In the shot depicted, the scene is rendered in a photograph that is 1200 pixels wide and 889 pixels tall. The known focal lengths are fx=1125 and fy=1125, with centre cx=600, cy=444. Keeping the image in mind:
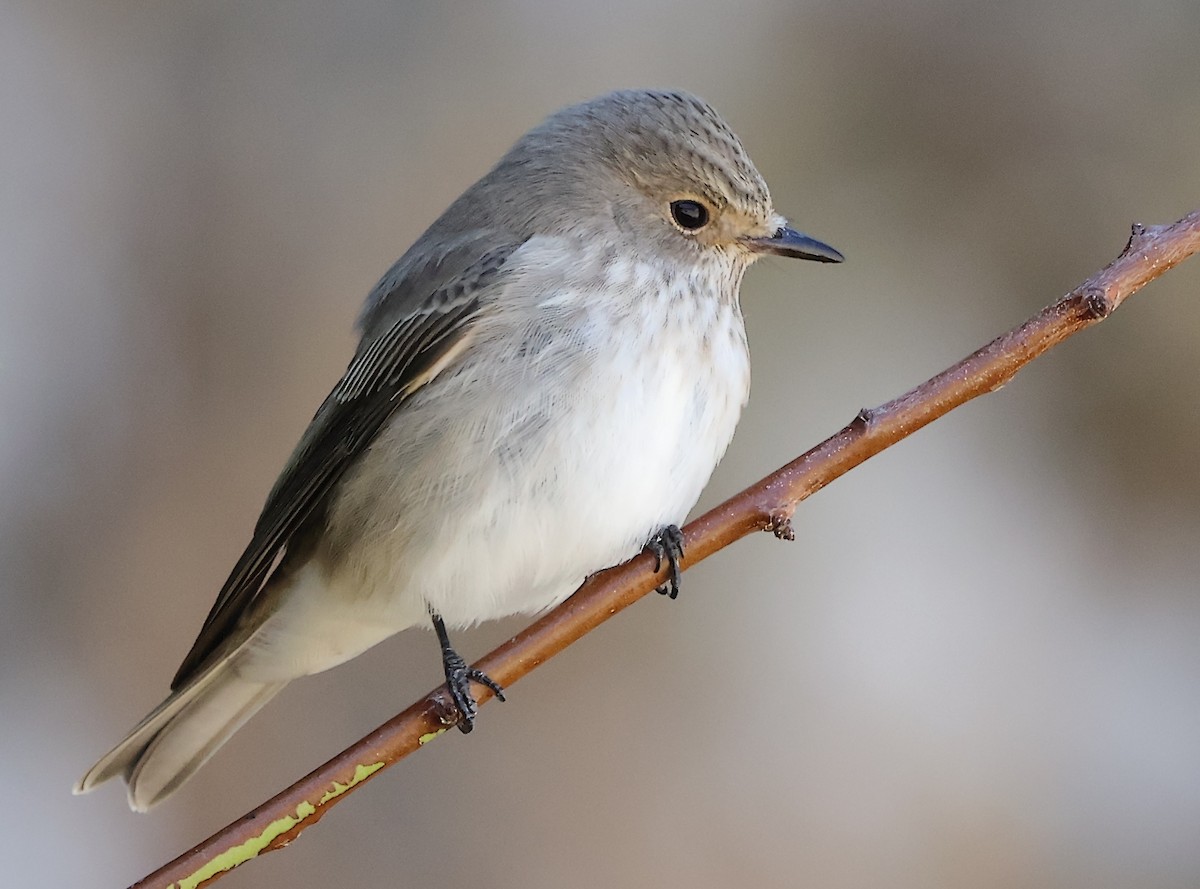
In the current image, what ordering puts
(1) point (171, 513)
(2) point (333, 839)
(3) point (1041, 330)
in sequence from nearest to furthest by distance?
(3) point (1041, 330)
(2) point (333, 839)
(1) point (171, 513)

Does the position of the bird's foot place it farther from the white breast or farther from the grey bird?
the white breast

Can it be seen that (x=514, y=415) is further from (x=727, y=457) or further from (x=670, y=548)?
(x=727, y=457)

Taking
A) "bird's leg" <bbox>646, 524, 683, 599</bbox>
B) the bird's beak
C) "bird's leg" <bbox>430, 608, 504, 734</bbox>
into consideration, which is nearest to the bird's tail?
"bird's leg" <bbox>430, 608, 504, 734</bbox>

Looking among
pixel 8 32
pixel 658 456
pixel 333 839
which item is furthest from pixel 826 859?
pixel 8 32

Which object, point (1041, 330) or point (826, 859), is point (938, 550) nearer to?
point (826, 859)

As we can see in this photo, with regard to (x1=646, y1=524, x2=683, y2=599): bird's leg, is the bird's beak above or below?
above

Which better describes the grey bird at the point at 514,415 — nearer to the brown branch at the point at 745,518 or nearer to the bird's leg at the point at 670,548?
the bird's leg at the point at 670,548
